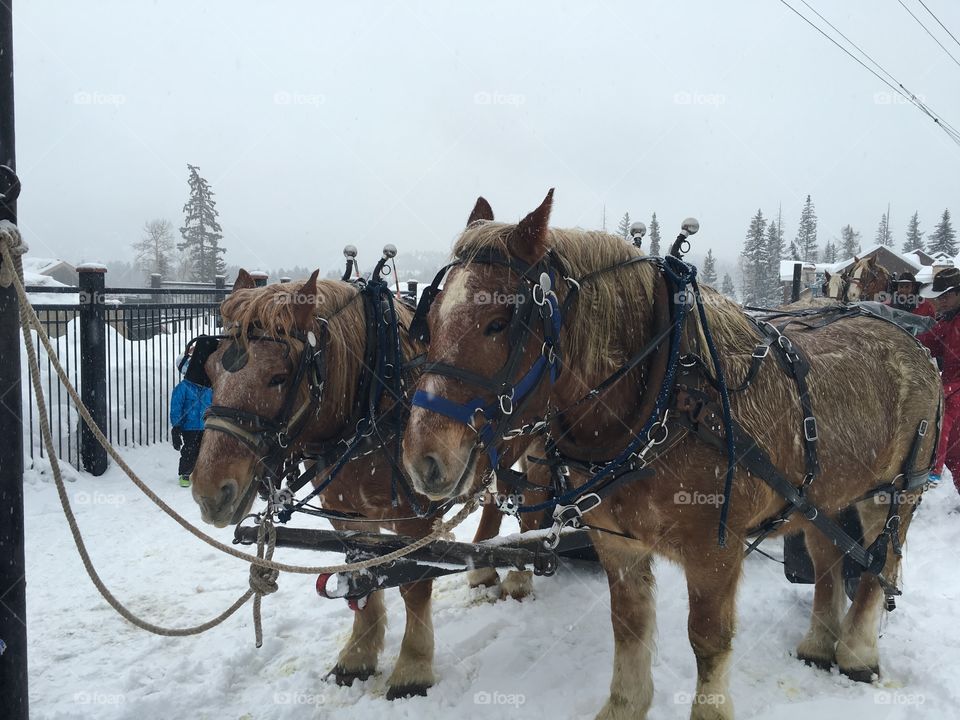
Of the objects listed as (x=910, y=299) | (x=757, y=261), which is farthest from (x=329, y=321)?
(x=757, y=261)

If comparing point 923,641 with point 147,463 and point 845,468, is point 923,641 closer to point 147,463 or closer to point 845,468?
point 845,468

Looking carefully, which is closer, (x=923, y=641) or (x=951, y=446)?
(x=923, y=641)

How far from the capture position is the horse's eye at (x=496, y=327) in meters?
2.09

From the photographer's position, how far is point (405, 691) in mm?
3408

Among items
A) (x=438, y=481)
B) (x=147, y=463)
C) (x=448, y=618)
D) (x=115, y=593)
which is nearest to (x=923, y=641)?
(x=448, y=618)

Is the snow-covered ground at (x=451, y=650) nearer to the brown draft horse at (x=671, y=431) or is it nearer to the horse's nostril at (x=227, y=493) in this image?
the brown draft horse at (x=671, y=431)

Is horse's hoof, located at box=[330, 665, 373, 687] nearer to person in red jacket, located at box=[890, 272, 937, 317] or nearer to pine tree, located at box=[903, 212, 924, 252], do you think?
person in red jacket, located at box=[890, 272, 937, 317]

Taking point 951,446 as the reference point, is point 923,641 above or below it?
below

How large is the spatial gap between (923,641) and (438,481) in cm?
370

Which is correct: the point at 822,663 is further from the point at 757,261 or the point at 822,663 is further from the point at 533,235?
the point at 757,261

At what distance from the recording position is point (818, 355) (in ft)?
9.99

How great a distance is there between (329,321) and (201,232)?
43.0m

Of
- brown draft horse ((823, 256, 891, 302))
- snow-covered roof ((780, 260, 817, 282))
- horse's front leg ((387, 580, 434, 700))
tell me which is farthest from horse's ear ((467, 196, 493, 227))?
snow-covered roof ((780, 260, 817, 282))

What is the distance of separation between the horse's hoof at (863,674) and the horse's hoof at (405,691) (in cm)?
247
